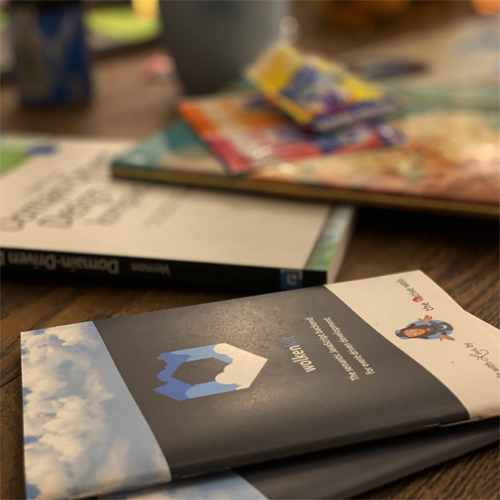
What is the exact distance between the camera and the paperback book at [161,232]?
0.44 metres

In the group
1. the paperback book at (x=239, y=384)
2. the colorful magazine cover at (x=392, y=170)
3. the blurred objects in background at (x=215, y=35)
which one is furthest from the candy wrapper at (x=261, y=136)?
the paperback book at (x=239, y=384)

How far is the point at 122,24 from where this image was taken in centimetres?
134

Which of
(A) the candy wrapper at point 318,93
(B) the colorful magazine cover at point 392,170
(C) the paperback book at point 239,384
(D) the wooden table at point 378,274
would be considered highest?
(A) the candy wrapper at point 318,93

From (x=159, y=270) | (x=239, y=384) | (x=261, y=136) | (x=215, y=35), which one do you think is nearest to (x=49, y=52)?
(x=215, y=35)

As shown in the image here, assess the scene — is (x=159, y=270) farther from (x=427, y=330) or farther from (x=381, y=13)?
(x=381, y=13)

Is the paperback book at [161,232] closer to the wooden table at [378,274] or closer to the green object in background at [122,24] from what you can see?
the wooden table at [378,274]

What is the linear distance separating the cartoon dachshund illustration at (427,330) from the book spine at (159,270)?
3.5 inches

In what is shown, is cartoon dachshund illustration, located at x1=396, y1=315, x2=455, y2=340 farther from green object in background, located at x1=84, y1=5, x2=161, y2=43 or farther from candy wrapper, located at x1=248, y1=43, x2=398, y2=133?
green object in background, located at x1=84, y1=5, x2=161, y2=43

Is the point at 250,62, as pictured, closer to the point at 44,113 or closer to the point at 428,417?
the point at 44,113

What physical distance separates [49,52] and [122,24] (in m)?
0.54

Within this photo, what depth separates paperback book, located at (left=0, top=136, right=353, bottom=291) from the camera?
0.44 m

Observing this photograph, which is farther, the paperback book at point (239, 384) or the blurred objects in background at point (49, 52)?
the blurred objects in background at point (49, 52)

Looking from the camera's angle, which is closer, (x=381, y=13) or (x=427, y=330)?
(x=427, y=330)

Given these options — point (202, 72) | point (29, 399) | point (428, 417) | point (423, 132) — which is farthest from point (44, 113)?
point (428, 417)
